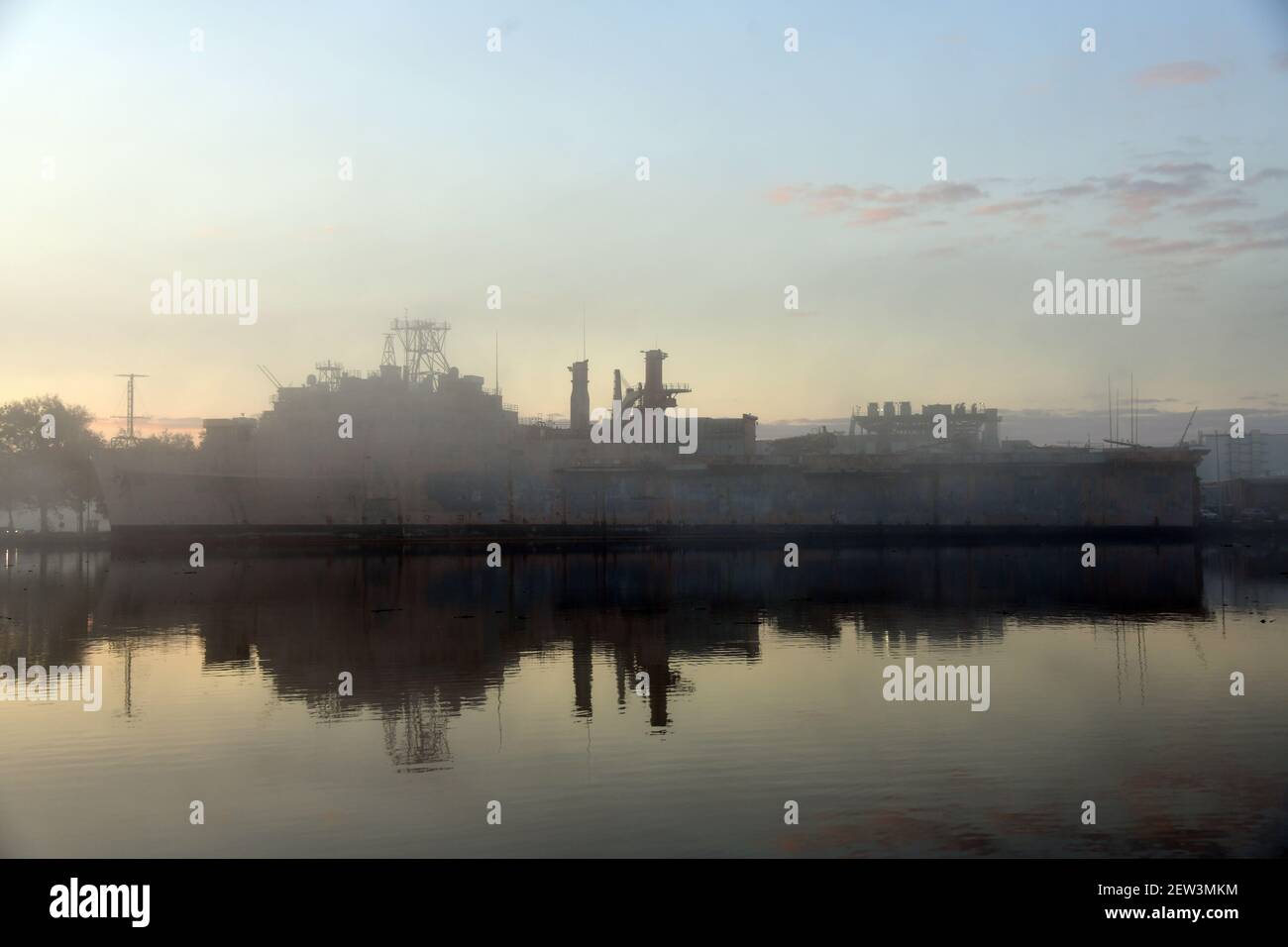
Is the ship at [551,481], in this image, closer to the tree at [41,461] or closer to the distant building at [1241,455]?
the tree at [41,461]

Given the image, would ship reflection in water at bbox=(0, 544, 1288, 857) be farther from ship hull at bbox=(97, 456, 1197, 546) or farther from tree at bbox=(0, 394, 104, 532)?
tree at bbox=(0, 394, 104, 532)

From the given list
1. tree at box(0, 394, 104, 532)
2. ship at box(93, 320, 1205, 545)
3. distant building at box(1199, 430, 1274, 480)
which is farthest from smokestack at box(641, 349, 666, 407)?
distant building at box(1199, 430, 1274, 480)

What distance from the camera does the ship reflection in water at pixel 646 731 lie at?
962 centimetres

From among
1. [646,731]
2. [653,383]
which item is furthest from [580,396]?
[646,731]

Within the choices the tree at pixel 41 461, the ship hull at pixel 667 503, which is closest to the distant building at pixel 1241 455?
the ship hull at pixel 667 503

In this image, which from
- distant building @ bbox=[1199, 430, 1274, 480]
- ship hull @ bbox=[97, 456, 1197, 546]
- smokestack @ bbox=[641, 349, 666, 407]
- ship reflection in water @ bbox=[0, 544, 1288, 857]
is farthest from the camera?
distant building @ bbox=[1199, 430, 1274, 480]

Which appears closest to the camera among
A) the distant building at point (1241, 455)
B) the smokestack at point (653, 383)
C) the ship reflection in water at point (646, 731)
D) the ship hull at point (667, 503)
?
the ship reflection in water at point (646, 731)

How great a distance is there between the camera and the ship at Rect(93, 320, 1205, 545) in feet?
195

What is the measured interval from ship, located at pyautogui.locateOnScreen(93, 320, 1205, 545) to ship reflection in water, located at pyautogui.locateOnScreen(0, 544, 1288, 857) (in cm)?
3074

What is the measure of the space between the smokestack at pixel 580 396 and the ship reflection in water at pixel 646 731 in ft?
146

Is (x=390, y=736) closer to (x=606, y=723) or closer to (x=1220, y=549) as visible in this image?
(x=606, y=723)
